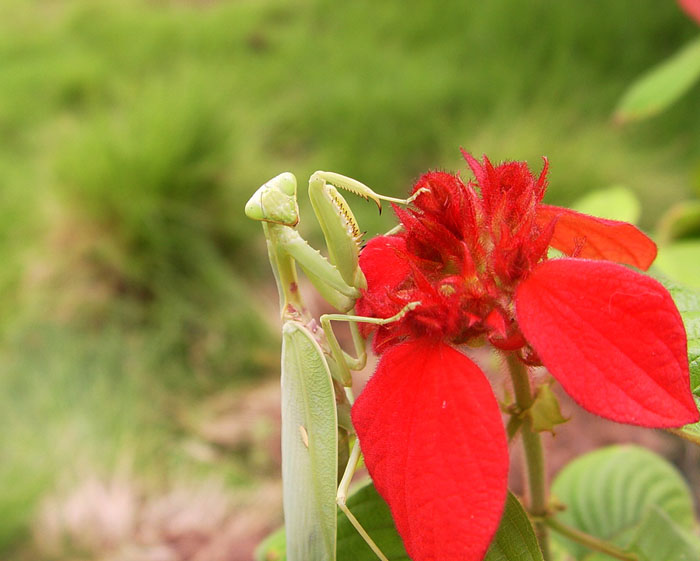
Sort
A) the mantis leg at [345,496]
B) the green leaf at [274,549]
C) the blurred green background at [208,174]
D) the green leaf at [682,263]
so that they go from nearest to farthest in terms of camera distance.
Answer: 1. the mantis leg at [345,496]
2. the green leaf at [274,549]
3. the green leaf at [682,263]
4. the blurred green background at [208,174]

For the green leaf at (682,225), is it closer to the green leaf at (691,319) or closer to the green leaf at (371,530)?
the green leaf at (691,319)

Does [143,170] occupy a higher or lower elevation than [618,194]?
higher

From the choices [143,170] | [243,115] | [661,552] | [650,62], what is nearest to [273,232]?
[661,552]

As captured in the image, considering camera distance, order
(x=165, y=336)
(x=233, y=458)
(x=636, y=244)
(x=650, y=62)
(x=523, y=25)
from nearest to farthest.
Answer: (x=636, y=244) → (x=233, y=458) → (x=165, y=336) → (x=650, y=62) → (x=523, y=25)

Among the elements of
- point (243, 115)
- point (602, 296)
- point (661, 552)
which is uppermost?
point (243, 115)

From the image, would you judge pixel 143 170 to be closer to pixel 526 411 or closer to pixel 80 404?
pixel 80 404

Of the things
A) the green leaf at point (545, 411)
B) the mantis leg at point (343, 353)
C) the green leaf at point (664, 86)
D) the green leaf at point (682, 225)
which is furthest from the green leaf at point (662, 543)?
the green leaf at point (664, 86)

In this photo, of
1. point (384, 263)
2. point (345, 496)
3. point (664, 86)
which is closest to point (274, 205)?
point (384, 263)

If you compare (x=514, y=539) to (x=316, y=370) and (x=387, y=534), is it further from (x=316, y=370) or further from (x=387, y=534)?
(x=316, y=370)
